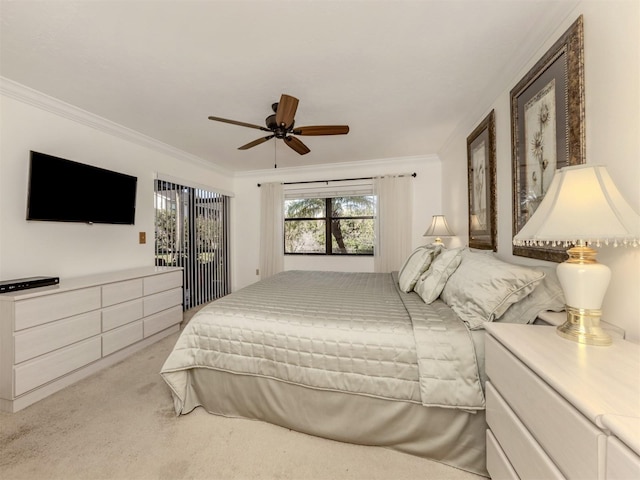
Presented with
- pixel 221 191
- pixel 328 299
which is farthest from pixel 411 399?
pixel 221 191

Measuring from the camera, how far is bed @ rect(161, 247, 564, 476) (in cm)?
130

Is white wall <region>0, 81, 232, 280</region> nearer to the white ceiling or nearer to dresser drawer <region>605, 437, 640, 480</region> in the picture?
the white ceiling

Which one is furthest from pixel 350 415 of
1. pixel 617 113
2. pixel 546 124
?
pixel 546 124

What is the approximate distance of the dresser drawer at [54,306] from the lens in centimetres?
178

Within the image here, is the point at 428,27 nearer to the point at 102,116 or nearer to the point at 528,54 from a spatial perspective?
the point at 528,54

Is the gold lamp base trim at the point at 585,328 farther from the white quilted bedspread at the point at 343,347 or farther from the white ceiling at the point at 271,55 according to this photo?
the white ceiling at the point at 271,55

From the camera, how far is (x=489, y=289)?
55.2 inches

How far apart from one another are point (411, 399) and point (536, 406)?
2.02ft

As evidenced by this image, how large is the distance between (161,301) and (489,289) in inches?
122

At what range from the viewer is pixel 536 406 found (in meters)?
0.83

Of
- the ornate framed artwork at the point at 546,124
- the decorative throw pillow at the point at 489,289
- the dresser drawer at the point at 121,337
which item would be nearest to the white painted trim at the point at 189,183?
the dresser drawer at the point at 121,337

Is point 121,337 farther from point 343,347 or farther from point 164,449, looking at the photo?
point 343,347

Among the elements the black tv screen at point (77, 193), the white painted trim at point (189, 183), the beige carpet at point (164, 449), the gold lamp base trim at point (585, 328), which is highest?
the white painted trim at point (189, 183)

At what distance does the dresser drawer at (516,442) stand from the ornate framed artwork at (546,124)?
86 centimetres
